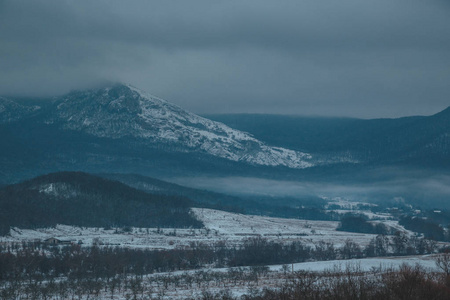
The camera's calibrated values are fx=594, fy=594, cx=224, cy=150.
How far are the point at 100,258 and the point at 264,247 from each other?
45.2 meters

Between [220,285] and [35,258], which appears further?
[35,258]

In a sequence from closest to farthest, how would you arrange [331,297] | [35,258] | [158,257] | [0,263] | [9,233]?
[331,297]
[0,263]
[35,258]
[158,257]
[9,233]

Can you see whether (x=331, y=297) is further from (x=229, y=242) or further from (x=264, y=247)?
(x=229, y=242)

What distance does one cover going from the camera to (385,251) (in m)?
148

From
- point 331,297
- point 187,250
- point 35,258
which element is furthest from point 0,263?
point 331,297

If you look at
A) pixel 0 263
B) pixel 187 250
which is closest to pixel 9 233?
pixel 187 250

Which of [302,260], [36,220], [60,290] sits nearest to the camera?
[60,290]

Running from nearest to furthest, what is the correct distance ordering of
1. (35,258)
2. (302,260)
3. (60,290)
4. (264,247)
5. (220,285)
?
(60,290), (220,285), (35,258), (302,260), (264,247)

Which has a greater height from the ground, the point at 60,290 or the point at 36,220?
the point at 36,220

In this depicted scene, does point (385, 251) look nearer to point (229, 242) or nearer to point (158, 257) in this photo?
point (229, 242)

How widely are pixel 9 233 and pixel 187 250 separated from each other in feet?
179

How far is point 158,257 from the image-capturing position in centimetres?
12394

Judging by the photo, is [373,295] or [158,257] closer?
[373,295]

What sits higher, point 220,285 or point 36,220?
point 36,220
